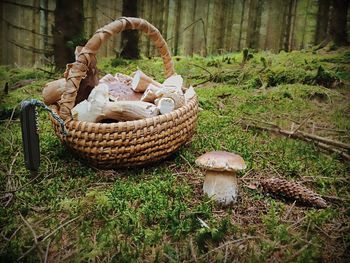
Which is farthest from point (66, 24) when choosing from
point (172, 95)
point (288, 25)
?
point (288, 25)

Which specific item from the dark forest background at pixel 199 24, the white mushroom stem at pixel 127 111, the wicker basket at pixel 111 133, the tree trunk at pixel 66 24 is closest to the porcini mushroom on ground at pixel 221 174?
the wicker basket at pixel 111 133

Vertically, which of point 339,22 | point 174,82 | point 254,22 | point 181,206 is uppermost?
point 254,22

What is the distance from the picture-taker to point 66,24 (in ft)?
12.5

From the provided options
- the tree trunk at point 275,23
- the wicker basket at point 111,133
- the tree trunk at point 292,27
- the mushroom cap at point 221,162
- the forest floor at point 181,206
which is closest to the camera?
the forest floor at point 181,206

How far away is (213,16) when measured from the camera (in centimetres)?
808

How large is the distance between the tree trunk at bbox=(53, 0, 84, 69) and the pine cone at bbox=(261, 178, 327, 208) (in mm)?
3129

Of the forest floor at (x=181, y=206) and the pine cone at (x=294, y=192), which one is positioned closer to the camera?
the forest floor at (x=181, y=206)

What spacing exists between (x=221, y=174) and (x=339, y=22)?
11.7ft

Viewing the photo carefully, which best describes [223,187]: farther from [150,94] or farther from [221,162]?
[150,94]

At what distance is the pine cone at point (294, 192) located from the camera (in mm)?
1308

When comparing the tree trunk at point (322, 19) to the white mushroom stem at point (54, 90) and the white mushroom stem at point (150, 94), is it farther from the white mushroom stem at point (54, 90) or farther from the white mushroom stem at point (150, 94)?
the white mushroom stem at point (54, 90)

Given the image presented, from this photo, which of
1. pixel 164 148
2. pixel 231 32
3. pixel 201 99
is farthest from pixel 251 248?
pixel 231 32

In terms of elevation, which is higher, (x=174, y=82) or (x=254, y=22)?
(x=254, y=22)

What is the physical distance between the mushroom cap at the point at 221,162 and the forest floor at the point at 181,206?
0.51 ft
